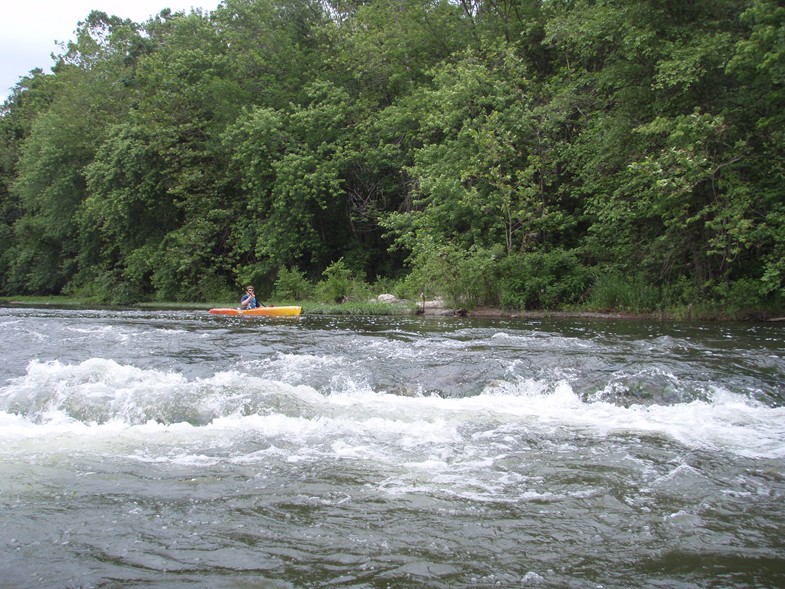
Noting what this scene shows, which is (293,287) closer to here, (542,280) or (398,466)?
(542,280)

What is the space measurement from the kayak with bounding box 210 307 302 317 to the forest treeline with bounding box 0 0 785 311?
156 inches

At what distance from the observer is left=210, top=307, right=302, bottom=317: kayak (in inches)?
763

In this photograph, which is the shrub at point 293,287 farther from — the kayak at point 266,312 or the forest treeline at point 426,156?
the kayak at point 266,312

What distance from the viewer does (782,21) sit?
12258 millimetres

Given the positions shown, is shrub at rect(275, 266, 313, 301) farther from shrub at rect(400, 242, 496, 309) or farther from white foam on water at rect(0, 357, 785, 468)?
white foam on water at rect(0, 357, 785, 468)

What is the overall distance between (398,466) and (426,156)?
17042 millimetres

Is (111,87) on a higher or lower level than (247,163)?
higher

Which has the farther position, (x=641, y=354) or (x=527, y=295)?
(x=527, y=295)

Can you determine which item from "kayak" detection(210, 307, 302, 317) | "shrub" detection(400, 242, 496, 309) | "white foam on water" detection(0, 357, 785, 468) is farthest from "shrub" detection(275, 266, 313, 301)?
"white foam on water" detection(0, 357, 785, 468)

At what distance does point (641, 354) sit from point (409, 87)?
18.8 m

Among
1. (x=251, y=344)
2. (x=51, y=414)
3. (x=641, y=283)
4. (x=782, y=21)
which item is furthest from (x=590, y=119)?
(x=51, y=414)

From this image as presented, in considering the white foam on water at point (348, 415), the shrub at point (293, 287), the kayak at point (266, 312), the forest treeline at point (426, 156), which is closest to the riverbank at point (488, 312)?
the forest treeline at point (426, 156)

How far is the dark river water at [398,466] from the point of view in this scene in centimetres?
378

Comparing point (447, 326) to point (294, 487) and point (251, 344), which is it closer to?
point (251, 344)
